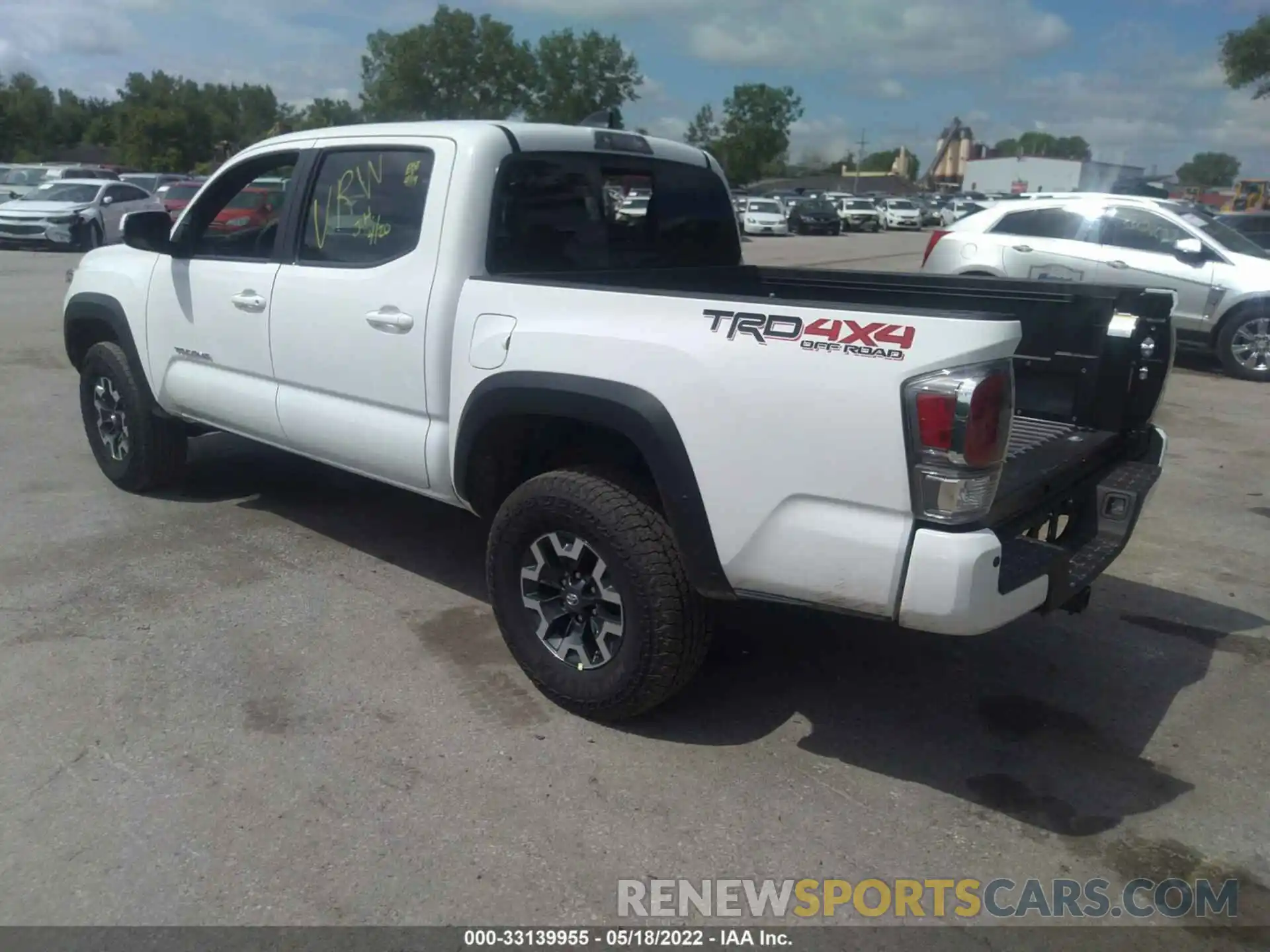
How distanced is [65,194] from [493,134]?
22.1m

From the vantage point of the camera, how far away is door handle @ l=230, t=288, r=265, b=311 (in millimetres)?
4746

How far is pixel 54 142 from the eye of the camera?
7519 cm

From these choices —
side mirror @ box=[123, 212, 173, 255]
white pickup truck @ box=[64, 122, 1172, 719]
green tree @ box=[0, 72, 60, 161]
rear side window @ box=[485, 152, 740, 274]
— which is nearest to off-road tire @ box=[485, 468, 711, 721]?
white pickup truck @ box=[64, 122, 1172, 719]

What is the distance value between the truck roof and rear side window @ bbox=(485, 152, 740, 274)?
0.14 feet

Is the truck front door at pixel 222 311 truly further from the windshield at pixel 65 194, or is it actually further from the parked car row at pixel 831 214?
the parked car row at pixel 831 214

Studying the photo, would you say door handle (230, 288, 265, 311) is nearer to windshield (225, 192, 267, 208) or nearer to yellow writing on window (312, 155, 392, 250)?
yellow writing on window (312, 155, 392, 250)

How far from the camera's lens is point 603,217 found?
15.0 feet

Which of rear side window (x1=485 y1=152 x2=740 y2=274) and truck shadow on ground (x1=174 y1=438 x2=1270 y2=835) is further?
rear side window (x1=485 y1=152 x2=740 y2=274)

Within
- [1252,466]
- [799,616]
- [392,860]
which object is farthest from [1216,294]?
[392,860]

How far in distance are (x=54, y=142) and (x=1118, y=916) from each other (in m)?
86.8

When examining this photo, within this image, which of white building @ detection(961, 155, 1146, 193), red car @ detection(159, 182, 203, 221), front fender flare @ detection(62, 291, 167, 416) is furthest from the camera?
white building @ detection(961, 155, 1146, 193)

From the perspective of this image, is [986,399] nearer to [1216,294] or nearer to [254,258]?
Result: [254,258]

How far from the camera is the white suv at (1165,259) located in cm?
1061

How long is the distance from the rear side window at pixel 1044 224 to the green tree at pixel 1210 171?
91626mm
